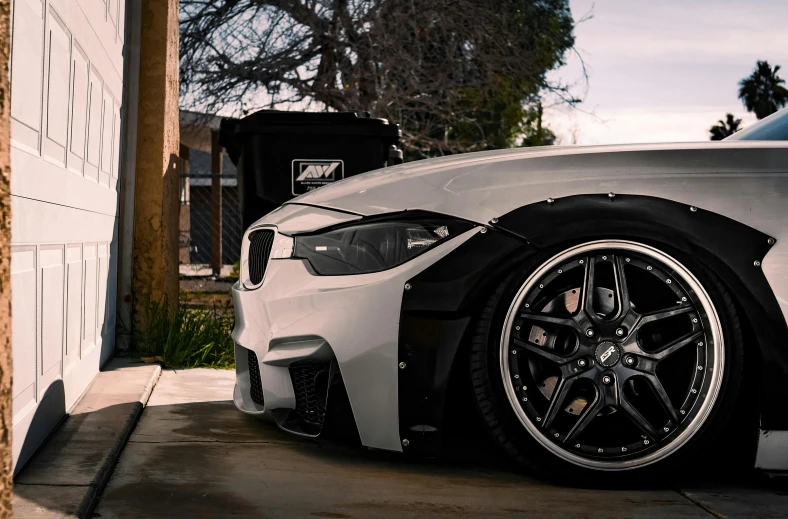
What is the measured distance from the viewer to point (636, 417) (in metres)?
3.13

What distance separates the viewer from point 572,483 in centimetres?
317

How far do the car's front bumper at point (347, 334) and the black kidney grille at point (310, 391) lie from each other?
0.06ft

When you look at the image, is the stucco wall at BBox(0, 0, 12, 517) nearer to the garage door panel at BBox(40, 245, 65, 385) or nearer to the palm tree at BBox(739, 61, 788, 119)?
the garage door panel at BBox(40, 245, 65, 385)

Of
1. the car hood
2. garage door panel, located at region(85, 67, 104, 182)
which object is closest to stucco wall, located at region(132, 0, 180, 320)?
garage door panel, located at region(85, 67, 104, 182)

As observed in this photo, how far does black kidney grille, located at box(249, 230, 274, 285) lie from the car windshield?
1945 mm

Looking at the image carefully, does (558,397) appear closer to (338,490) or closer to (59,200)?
(338,490)

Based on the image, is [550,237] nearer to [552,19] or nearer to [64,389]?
[64,389]

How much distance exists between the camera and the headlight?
10.5ft

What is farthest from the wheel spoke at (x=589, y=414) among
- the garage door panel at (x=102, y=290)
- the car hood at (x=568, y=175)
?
the garage door panel at (x=102, y=290)

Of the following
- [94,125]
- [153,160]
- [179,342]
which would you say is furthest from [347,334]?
[153,160]

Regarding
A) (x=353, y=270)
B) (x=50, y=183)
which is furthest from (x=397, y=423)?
(x=50, y=183)

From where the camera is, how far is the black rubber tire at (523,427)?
3.13 meters

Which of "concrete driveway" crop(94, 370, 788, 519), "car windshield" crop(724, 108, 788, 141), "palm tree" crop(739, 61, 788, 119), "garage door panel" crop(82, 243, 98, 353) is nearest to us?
"concrete driveway" crop(94, 370, 788, 519)

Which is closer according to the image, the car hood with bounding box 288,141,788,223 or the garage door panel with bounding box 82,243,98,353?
the car hood with bounding box 288,141,788,223
